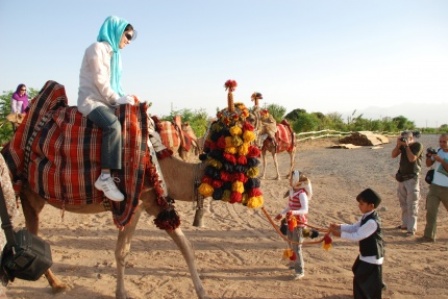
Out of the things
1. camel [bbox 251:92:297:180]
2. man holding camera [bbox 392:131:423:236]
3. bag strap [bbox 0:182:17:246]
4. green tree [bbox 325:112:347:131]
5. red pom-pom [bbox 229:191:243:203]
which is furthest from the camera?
green tree [bbox 325:112:347:131]

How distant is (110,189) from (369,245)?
2814 millimetres

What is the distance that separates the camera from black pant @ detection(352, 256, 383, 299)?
4199 millimetres

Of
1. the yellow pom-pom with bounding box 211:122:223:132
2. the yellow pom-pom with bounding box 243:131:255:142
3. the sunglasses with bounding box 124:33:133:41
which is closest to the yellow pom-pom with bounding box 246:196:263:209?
the yellow pom-pom with bounding box 243:131:255:142

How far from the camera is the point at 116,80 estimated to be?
15.1 feet

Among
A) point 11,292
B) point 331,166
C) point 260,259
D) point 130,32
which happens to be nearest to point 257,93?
point 331,166

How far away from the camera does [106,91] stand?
4.23 metres

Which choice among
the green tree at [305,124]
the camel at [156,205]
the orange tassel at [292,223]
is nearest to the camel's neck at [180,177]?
the camel at [156,205]

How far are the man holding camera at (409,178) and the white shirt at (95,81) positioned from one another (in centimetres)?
555

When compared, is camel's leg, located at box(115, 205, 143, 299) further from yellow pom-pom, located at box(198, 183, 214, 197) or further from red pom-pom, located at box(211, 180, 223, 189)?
red pom-pom, located at box(211, 180, 223, 189)

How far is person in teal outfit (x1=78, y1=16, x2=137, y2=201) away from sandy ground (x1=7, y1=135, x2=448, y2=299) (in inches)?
74.4

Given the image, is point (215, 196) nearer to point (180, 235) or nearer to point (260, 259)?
point (180, 235)

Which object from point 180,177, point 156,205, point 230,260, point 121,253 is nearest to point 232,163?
point 180,177

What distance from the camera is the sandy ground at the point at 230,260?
5008 millimetres

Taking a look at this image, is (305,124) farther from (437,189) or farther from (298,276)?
(298,276)
